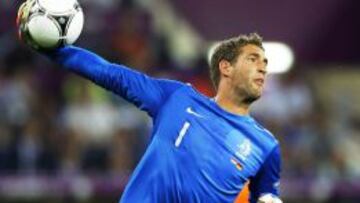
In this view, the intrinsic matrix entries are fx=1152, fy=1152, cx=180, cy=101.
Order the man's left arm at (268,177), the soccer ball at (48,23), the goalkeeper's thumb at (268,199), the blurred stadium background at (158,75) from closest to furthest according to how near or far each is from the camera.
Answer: the soccer ball at (48,23) < the goalkeeper's thumb at (268,199) < the man's left arm at (268,177) < the blurred stadium background at (158,75)

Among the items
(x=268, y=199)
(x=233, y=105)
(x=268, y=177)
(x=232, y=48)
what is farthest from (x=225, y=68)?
(x=268, y=199)

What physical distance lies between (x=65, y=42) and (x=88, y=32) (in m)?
7.52

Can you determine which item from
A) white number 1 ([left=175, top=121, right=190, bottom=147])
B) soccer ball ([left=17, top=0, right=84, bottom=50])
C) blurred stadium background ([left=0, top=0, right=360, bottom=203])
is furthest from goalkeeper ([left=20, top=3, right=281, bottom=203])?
blurred stadium background ([left=0, top=0, right=360, bottom=203])

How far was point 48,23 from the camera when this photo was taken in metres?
7.08

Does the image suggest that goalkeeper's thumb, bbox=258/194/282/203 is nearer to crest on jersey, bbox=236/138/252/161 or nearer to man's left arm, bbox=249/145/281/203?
man's left arm, bbox=249/145/281/203

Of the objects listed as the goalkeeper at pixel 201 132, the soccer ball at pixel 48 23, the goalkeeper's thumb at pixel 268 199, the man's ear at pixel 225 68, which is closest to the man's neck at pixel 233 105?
the goalkeeper at pixel 201 132

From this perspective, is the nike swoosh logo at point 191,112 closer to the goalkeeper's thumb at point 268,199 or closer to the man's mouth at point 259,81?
the man's mouth at point 259,81

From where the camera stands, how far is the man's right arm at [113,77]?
7.13m

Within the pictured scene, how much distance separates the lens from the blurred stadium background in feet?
39.8

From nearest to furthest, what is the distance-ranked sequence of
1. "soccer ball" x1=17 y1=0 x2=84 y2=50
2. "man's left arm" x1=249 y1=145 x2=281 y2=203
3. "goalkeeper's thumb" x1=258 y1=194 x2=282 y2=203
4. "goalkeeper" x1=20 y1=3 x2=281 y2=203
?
1. "soccer ball" x1=17 y1=0 x2=84 y2=50
2. "goalkeeper" x1=20 y1=3 x2=281 y2=203
3. "goalkeeper's thumb" x1=258 y1=194 x2=282 y2=203
4. "man's left arm" x1=249 y1=145 x2=281 y2=203

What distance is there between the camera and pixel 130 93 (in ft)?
23.7

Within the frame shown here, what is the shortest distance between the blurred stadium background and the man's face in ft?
15.2

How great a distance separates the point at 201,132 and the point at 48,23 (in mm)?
1192

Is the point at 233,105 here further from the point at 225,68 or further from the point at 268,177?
the point at 268,177
